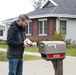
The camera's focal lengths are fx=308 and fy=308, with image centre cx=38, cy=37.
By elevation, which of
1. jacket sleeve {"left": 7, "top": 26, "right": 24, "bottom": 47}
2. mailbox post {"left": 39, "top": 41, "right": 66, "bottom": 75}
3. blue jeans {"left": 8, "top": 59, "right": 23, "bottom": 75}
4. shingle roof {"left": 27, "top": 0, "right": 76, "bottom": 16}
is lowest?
blue jeans {"left": 8, "top": 59, "right": 23, "bottom": 75}

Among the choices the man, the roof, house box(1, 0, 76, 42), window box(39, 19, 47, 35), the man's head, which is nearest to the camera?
the man's head

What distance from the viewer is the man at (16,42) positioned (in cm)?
618

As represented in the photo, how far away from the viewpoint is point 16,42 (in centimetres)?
619

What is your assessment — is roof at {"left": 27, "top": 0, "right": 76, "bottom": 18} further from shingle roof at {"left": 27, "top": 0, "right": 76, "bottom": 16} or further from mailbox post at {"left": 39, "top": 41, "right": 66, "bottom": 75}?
mailbox post at {"left": 39, "top": 41, "right": 66, "bottom": 75}

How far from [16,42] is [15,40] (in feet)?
0.18

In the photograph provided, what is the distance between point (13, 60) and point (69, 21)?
24250 mm

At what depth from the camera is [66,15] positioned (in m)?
29.7

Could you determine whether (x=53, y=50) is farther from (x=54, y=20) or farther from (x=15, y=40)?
(x=54, y=20)

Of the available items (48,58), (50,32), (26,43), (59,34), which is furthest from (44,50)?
(50,32)

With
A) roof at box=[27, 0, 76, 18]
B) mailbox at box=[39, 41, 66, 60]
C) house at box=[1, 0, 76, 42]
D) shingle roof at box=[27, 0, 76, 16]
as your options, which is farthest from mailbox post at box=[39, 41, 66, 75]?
shingle roof at box=[27, 0, 76, 16]

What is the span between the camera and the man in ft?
20.3

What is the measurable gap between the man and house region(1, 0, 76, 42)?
22.8 metres

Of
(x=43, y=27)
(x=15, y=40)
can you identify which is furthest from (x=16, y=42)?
(x=43, y=27)

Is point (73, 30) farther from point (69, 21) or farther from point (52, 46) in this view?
point (52, 46)
